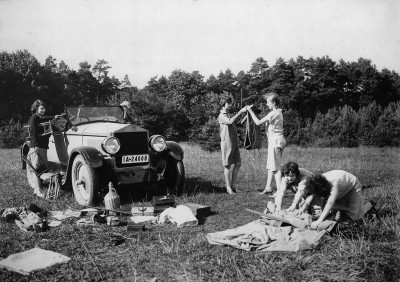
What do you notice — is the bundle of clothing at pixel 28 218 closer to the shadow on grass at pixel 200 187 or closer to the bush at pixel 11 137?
the shadow on grass at pixel 200 187

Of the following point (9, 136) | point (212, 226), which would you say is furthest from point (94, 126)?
point (9, 136)

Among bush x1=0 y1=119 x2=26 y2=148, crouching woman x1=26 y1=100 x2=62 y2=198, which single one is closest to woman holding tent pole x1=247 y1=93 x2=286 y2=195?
crouching woman x1=26 y1=100 x2=62 y2=198

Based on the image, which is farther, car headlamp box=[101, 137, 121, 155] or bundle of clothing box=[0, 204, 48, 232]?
car headlamp box=[101, 137, 121, 155]

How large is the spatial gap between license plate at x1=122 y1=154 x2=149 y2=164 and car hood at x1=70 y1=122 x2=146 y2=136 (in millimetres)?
495

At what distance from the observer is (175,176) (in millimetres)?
7156

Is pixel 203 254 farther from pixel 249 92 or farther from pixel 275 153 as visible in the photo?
pixel 249 92

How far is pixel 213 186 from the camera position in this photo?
809 cm

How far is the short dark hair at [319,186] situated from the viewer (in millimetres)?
4500

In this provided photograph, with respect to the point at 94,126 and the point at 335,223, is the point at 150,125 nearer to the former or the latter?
the point at 94,126

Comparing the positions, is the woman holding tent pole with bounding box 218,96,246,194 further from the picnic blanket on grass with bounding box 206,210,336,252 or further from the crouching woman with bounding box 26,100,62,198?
the crouching woman with bounding box 26,100,62,198

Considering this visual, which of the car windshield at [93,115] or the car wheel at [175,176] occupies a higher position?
the car windshield at [93,115]

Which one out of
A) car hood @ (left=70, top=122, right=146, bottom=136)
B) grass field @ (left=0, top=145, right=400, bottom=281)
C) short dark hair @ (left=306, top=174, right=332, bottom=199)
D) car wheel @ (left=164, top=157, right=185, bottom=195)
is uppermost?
car hood @ (left=70, top=122, right=146, bottom=136)

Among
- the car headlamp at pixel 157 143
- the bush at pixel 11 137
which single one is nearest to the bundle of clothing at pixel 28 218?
the car headlamp at pixel 157 143

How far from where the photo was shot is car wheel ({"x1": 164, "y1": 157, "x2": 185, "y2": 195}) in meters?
7.08
